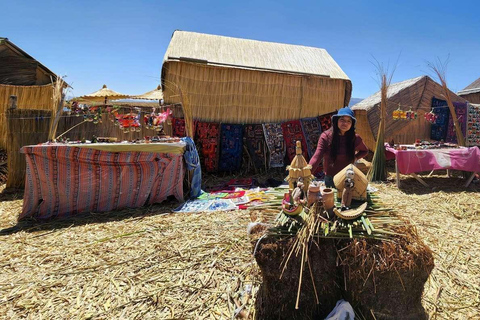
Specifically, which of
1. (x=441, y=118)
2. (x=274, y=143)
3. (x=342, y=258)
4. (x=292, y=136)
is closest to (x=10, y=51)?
(x=274, y=143)

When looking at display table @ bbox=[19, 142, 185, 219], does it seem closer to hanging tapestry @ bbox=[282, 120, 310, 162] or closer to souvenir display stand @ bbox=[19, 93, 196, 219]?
souvenir display stand @ bbox=[19, 93, 196, 219]

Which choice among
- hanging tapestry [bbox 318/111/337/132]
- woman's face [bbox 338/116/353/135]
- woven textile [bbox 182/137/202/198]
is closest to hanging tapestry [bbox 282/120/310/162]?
hanging tapestry [bbox 318/111/337/132]

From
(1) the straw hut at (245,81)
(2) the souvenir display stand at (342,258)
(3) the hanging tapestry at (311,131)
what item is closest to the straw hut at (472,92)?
(1) the straw hut at (245,81)

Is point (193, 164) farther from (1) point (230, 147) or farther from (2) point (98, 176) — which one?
(1) point (230, 147)

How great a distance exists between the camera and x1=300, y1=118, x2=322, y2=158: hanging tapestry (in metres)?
6.91

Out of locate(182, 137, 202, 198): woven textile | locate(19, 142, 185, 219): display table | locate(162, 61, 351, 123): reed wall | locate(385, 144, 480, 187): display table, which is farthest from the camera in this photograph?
locate(162, 61, 351, 123): reed wall

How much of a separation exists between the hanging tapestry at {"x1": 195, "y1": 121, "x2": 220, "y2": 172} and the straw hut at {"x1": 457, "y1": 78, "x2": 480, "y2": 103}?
11.3 m

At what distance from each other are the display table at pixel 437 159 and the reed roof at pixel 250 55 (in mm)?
2765

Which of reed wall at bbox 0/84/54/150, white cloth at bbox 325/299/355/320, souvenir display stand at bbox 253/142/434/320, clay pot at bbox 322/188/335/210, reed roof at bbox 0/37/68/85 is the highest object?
reed roof at bbox 0/37/68/85

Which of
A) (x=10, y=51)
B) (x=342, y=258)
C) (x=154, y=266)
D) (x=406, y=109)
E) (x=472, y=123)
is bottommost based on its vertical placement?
(x=154, y=266)

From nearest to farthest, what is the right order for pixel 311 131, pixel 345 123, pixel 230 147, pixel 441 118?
pixel 345 123, pixel 230 147, pixel 311 131, pixel 441 118

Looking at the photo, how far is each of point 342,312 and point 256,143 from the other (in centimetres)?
526

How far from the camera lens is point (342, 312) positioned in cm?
157

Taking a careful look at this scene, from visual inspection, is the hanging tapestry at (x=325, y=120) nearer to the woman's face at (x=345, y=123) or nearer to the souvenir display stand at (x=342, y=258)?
the woman's face at (x=345, y=123)
